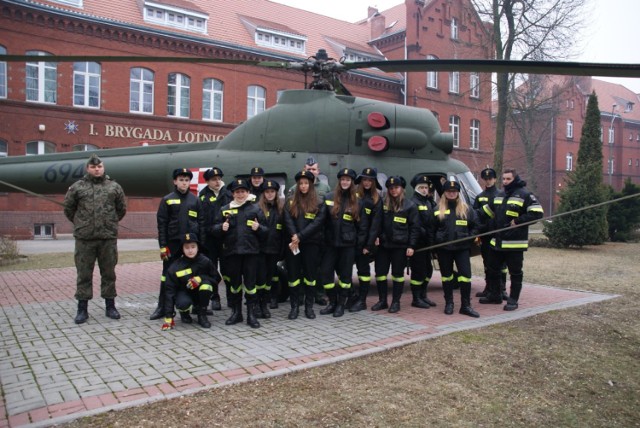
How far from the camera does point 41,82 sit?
2056 cm

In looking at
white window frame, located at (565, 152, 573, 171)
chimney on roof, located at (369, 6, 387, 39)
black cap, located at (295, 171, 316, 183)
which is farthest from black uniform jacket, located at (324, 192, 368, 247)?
white window frame, located at (565, 152, 573, 171)

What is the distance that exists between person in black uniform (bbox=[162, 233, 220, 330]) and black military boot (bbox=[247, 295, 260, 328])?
0.48 metres

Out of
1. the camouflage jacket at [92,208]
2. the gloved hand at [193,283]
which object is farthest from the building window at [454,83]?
the gloved hand at [193,283]

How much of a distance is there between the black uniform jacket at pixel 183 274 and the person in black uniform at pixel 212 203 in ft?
1.64

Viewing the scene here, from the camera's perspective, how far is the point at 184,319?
236 inches

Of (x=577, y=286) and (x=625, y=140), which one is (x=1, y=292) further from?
(x=625, y=140)

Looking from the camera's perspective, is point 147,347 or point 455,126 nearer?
point 147,347

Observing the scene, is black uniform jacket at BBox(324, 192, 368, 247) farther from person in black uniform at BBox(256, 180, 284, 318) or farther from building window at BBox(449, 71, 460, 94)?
building window at BBox(449, 71, 460, 94)

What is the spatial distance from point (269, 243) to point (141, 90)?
19.6 m

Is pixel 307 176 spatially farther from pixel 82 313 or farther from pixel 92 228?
pixel 82 313

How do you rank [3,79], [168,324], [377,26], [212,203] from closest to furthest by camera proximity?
1. [168,324]
2. [212,203]
3. [3,79]
4. [377,26]

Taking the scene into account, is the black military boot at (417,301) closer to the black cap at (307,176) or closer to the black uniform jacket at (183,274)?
the black cap at (307,176)

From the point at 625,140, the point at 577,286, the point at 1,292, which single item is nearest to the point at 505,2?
the point at 577,286

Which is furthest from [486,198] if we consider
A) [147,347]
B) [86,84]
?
[86,84]
